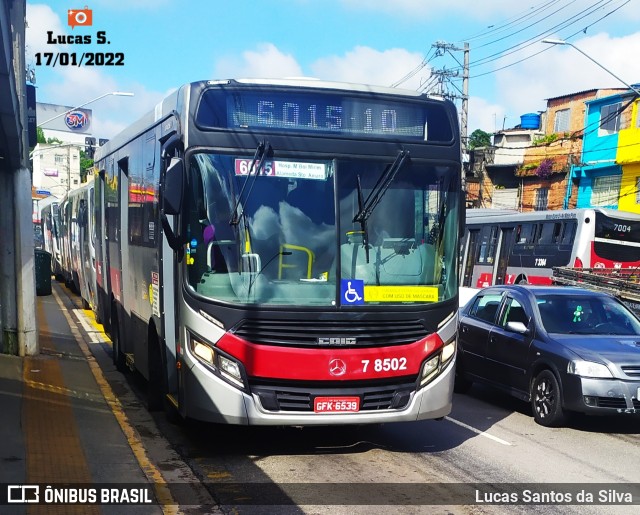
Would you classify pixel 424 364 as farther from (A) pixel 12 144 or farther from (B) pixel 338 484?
(A) pixel 12 144

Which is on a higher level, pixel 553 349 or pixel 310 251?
pixel 310 251

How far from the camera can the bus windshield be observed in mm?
6961

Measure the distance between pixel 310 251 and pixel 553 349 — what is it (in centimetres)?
393

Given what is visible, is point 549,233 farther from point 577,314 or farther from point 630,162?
point 577,314

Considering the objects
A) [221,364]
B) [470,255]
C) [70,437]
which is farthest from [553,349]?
[470,255]

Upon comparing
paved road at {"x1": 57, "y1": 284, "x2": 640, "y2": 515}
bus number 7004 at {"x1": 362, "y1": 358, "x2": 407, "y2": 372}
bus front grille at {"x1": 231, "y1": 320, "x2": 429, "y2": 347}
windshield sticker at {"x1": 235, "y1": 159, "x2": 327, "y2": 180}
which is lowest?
paved road at {"x1": 57, "y1": 284, "x2": 640, "y2": 515}

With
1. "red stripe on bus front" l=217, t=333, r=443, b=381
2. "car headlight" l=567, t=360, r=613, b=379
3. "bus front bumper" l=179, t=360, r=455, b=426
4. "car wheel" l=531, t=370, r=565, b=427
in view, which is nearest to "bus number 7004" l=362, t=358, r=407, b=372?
"red stripe on bus front" l=217, t=333, r=443, b=381

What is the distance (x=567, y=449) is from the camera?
8.30 meters

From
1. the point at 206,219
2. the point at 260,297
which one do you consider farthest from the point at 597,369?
the point at 206,219

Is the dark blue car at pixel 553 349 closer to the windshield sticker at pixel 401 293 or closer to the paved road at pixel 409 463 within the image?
the paved road at pixel 409 463

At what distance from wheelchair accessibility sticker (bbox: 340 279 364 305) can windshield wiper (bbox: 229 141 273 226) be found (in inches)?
42.9

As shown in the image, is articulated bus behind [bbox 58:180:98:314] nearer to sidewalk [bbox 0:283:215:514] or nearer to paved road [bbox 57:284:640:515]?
sidewalk [bbox 0:283:215:514]

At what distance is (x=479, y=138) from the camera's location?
A: 50.2 meters

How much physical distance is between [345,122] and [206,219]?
1596 millimetres
